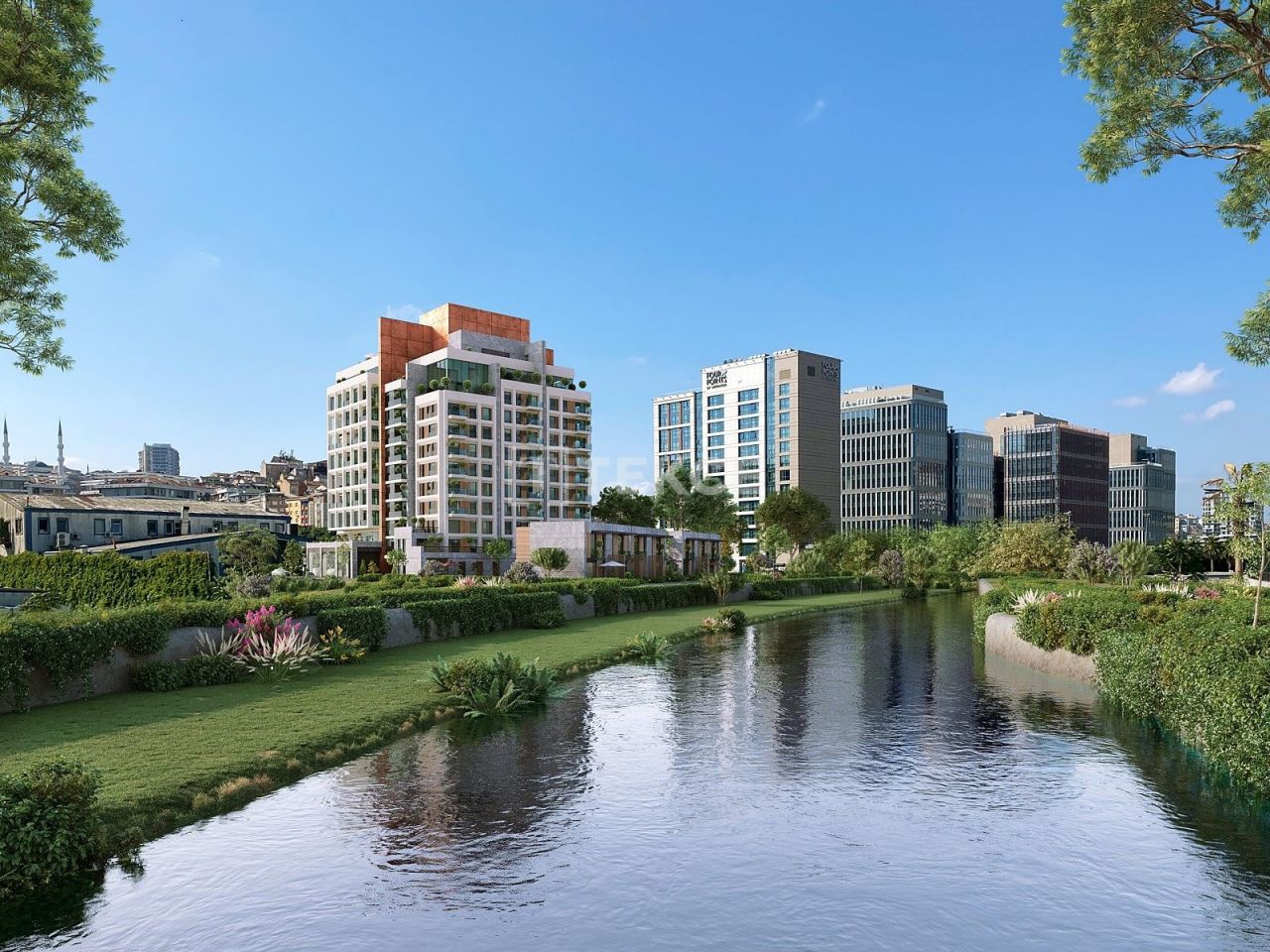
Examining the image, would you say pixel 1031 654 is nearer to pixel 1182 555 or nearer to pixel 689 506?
pixel 1182 555

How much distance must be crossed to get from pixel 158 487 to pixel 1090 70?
6756 inches

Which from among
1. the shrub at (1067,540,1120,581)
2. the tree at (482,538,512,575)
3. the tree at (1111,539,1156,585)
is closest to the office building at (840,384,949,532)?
the tree at (482,538,512,575)

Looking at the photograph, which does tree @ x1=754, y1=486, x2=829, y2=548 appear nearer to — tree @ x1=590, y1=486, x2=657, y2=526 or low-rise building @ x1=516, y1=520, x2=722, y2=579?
tree @ x1=590, y1=486, x2=657, y2=526

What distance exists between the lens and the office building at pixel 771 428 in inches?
6673

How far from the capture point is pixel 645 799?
12750mm

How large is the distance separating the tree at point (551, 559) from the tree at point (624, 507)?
59.8 meters

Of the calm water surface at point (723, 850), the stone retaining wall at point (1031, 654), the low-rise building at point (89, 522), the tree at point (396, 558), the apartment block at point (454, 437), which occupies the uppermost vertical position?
the apartment block at point (454, 437)

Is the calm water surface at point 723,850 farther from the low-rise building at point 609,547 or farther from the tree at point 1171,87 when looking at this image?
the low-rise building at point 609,547

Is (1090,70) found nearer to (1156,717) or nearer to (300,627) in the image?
(1156,717)

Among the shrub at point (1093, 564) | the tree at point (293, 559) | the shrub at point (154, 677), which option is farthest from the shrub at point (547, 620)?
the tree at point (293, 559)

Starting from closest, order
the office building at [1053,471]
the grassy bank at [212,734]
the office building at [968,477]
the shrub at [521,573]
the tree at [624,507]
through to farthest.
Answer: the grassy bank at [212,734]
the shrub at [521,573]
the tree at [624,507]
the office building at [968,477]
the office building at [1053,471]

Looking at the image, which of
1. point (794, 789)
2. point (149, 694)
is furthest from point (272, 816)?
point (149, 694)

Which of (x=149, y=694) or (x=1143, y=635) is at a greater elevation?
(x=1143, y=635)

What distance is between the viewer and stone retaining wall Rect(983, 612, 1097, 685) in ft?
75.9
